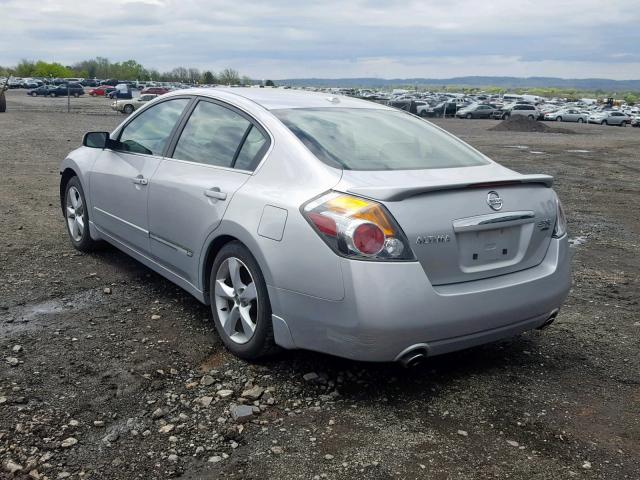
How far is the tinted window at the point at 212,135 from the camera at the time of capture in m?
4.27

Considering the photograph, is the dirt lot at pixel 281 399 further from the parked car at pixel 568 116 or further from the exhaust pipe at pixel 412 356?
the parked car at pixel 568 116

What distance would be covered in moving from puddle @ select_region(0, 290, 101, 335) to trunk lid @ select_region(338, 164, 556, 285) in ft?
8.37

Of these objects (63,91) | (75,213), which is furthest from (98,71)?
(75,213)

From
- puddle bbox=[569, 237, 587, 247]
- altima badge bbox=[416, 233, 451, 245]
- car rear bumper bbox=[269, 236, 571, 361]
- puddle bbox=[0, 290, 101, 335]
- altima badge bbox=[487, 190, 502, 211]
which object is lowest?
puddle bbox=[0, 290, 101, 335]

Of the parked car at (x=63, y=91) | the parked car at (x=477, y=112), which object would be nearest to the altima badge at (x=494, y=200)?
the parked car at (x=477, y=112)

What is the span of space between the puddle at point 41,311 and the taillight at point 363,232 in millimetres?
2401

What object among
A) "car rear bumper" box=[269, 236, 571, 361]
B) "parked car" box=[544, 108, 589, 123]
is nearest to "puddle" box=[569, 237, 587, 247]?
"car rear bumper" box=[269, 236, 571, 361]

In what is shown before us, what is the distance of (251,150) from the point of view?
4086mm

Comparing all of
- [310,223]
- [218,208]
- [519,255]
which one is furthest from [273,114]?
[519,255]

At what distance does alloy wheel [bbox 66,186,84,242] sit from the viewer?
20.5 feet

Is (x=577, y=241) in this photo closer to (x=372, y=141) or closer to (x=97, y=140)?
(x=372, y=141)

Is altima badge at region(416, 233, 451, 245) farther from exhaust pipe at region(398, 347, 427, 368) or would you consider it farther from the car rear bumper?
exhaust pipe at region(398, 347, 427, 368)

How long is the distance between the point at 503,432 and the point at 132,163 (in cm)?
345

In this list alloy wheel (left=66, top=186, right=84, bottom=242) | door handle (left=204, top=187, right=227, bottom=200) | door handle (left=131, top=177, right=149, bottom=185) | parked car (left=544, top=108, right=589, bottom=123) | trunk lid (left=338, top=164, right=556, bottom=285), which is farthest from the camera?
parked car (left=544, top=108, right=589, bottom=123)
